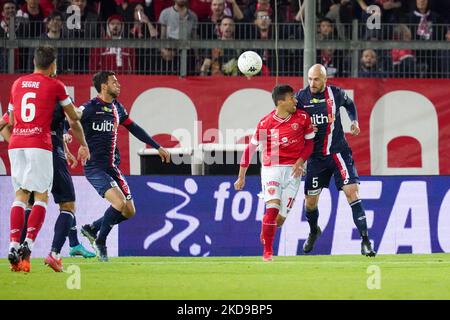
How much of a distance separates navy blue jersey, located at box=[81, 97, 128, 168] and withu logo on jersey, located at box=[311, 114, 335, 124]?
8.24 feet

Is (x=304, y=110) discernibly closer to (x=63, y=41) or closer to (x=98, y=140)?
(x=98, y=140)

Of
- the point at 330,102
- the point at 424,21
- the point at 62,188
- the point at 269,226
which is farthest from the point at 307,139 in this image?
the point at 424,21

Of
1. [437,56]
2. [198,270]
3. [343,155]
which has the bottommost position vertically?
[198,270]

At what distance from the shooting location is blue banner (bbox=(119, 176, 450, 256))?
17.8m

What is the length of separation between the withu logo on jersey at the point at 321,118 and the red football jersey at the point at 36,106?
4.22 meters

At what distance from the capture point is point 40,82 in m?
11.7

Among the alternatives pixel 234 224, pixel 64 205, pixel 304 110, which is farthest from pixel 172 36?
pixel 64 205

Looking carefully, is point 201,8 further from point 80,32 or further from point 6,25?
point 6,25

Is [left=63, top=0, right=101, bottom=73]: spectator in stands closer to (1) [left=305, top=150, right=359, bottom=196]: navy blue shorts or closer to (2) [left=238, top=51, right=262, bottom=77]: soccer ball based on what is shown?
(2) [left=238, top=51, right=262, bottom=77]: soccer ball

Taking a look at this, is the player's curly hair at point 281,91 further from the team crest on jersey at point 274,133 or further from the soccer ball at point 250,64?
the soccer ball at point 250,64

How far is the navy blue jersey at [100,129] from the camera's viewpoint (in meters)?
14.7

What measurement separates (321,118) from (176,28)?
575 centimetres

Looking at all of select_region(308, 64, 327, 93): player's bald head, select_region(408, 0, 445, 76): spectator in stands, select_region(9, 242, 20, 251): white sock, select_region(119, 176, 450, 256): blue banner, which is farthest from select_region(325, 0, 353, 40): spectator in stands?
select_region(9, 242, 20, 251): white sock

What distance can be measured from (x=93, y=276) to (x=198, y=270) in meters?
1.34
